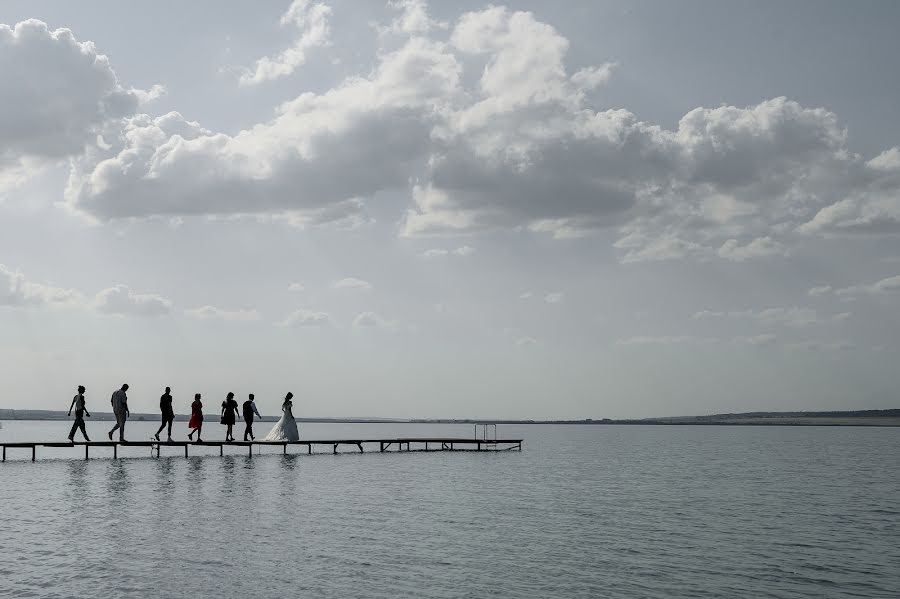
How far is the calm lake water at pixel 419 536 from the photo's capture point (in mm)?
14484

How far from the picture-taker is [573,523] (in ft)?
74.0

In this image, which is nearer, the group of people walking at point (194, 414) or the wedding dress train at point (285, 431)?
the group of people walking at point (194, 414)

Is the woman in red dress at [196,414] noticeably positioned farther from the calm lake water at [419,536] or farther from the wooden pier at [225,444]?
the calm lake water at [419,536]

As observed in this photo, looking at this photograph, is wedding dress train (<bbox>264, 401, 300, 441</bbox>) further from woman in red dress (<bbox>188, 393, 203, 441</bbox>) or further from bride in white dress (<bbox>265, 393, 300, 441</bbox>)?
woman in red dress (<bbox>188, 393, 203, 441</bbox>)

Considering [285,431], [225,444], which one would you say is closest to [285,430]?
[285,431]

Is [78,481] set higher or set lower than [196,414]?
lower

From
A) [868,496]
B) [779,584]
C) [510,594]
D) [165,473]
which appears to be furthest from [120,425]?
[868,496]

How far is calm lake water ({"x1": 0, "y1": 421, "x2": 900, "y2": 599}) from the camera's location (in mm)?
14484

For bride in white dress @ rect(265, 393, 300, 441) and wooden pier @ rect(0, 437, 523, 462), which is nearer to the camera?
wooden pier @ rect(0, 437, 523, 462)

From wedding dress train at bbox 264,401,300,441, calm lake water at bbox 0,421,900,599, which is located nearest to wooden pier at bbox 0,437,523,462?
wedding dress train at bbox 264,401,300,441

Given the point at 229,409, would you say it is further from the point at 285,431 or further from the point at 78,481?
the point at 78,481

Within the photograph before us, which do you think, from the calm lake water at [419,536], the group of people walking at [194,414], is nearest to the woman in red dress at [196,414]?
the group of people walking at [194,414]

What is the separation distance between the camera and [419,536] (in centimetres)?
1938

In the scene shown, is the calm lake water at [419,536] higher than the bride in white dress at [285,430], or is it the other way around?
the bride in white dress at [285,430]
